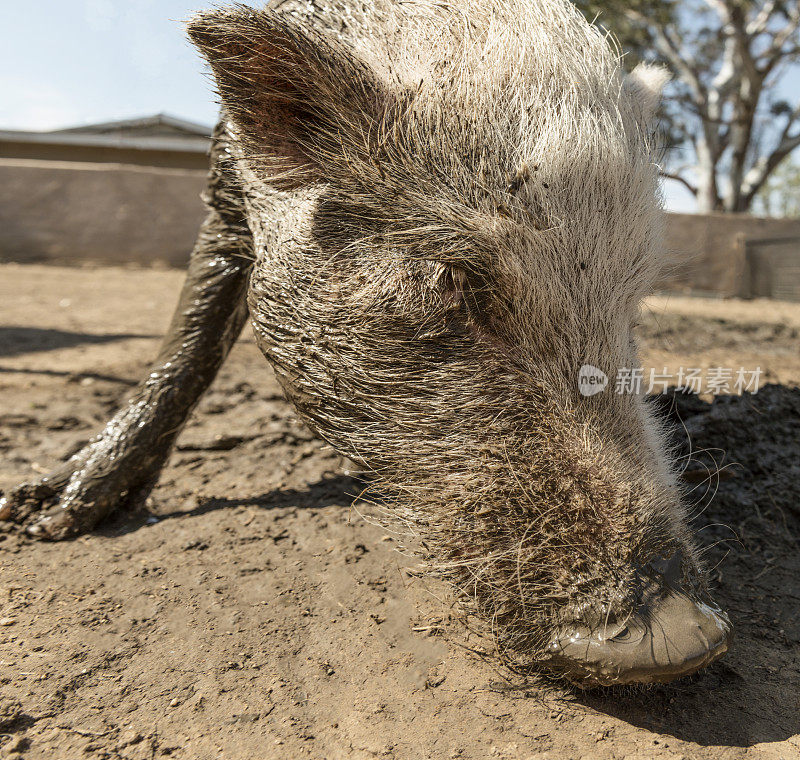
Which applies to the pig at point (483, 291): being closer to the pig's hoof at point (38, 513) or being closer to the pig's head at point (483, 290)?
the pig's head at point (483, 290)

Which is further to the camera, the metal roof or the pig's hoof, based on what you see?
the metal roof

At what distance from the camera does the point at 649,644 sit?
1.47m

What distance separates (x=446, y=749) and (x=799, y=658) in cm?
108

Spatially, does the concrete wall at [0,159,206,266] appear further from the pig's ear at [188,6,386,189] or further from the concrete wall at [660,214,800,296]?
the pig's ear at [188,6,386,189]

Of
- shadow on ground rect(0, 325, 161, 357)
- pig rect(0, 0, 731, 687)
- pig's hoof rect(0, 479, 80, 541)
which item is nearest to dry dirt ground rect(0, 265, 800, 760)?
pig's hoof rect(0, 479, 80, 541)

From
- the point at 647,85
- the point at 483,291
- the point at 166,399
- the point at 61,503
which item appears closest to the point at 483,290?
the point at 483,291

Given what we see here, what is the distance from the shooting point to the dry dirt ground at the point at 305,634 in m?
1.62

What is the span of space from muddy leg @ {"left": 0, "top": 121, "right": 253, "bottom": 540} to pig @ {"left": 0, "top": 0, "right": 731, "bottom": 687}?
546 millimetres

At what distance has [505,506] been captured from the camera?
67.2 inches

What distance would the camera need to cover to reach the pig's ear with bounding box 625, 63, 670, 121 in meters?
2.33

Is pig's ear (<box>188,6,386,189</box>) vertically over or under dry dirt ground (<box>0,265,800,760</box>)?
over

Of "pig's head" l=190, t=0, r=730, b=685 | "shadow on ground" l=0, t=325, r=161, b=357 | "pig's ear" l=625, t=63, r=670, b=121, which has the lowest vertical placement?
"shadow on ground" l=0, t=325, r=161, b=357

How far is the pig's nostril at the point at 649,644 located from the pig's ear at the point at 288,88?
1422 millimetres

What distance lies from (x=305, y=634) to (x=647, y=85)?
215 centimetres
